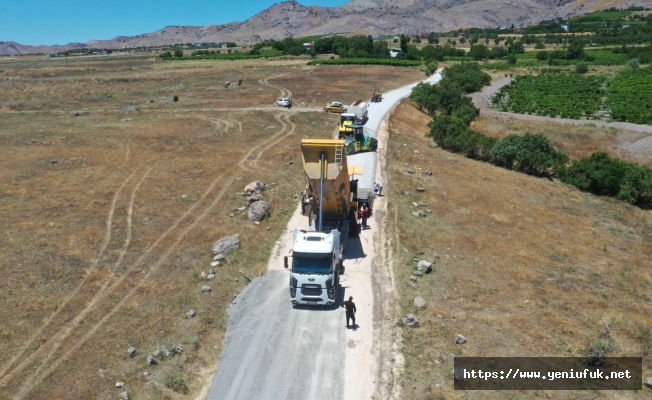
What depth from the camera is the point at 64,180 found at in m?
33.6

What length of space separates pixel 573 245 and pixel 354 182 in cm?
1282

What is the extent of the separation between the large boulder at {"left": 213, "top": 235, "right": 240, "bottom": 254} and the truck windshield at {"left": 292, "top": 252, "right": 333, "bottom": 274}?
6.76 meters

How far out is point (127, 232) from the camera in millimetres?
25828

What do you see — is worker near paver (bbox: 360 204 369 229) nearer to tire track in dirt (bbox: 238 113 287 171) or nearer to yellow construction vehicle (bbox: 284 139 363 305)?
yellow construction vehicle (bbox: 284 139 363 305)

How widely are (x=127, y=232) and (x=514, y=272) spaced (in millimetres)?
21095

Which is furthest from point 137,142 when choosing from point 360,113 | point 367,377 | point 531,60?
point 531,60

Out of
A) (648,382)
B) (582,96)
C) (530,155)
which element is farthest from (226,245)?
(582,96)

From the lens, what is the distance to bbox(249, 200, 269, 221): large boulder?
27000 millimetres

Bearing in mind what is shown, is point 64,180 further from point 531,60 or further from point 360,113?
point 531,60

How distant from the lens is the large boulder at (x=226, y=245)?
920 inches

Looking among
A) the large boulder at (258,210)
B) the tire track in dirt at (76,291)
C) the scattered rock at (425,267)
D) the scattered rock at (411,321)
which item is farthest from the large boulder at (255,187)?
the scattered rock at (411,321)

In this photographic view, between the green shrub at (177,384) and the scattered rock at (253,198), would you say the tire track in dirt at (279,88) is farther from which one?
the green shrub at (177,384)

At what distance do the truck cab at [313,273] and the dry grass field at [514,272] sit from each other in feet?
11.2

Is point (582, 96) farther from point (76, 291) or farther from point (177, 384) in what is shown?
point (177, 384)
